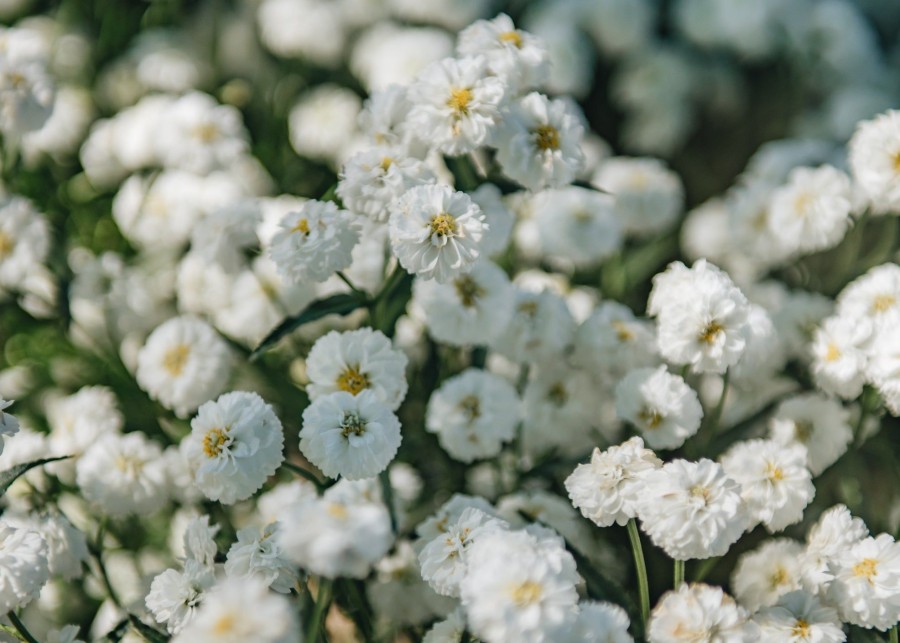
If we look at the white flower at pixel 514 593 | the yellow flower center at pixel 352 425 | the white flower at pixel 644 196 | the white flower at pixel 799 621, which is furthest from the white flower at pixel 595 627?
the white flower at pixel 644 196

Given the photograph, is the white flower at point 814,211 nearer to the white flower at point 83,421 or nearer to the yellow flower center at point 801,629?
the yellow flower center at point 801,629

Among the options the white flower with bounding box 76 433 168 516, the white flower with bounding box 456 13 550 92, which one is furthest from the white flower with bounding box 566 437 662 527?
the white flower with bounding box 76 433 168 516

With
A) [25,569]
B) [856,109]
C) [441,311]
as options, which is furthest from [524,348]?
[856,109]

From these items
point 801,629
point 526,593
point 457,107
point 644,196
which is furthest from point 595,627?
point 644,196

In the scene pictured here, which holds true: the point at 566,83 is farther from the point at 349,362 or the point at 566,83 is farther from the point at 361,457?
the point at 361,457

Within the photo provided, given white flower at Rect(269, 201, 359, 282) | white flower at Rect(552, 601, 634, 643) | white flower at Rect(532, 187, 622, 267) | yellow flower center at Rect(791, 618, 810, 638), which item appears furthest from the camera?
white flower at Rect(532, 187, 622, 267)

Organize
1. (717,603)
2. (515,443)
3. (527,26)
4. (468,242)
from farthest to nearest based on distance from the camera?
(527,26) < (515,443) < (468,242) < (717,603)

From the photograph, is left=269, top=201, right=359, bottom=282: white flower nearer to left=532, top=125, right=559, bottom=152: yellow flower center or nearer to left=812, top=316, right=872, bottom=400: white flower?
left=532, top=125, right=559, bottom=152: yellow flower center
